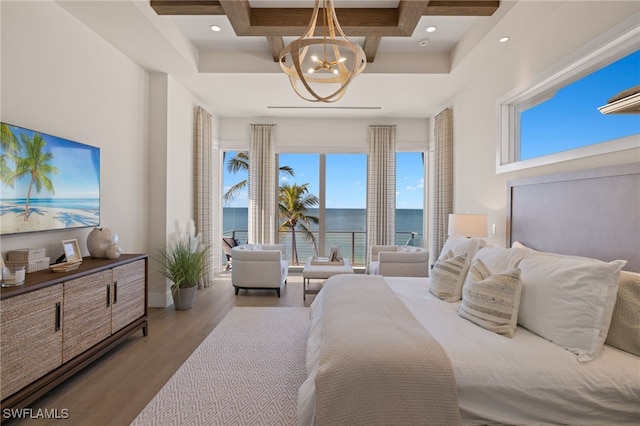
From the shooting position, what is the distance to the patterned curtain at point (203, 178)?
15.8ft

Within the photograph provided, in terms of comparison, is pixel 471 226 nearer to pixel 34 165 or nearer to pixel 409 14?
pixel 409 14

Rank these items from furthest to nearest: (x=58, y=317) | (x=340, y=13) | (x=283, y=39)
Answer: (x=283, y=39) < (x=340, y=13) < (x=58, y=317)

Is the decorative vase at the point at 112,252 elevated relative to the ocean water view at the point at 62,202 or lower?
lower

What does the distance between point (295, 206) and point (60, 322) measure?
4489 mm

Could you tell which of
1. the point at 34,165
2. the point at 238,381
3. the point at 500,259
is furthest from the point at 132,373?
the point at 500,259

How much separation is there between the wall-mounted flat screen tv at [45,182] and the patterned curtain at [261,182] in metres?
2.91

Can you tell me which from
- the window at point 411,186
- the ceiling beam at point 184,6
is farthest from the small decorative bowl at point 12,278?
the window at point 411,186

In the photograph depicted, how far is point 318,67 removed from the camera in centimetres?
233

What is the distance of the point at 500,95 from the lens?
10.9 ft

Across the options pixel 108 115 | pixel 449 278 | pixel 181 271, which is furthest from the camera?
pixel 181 271

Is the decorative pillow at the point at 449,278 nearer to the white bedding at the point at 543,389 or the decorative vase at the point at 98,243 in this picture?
the white bedding at the point at 543,389

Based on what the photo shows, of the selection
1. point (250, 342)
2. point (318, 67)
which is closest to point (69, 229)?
point (250, 342)

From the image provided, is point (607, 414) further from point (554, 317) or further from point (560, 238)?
point (560, 238)

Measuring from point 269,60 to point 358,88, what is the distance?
1.30 meters
